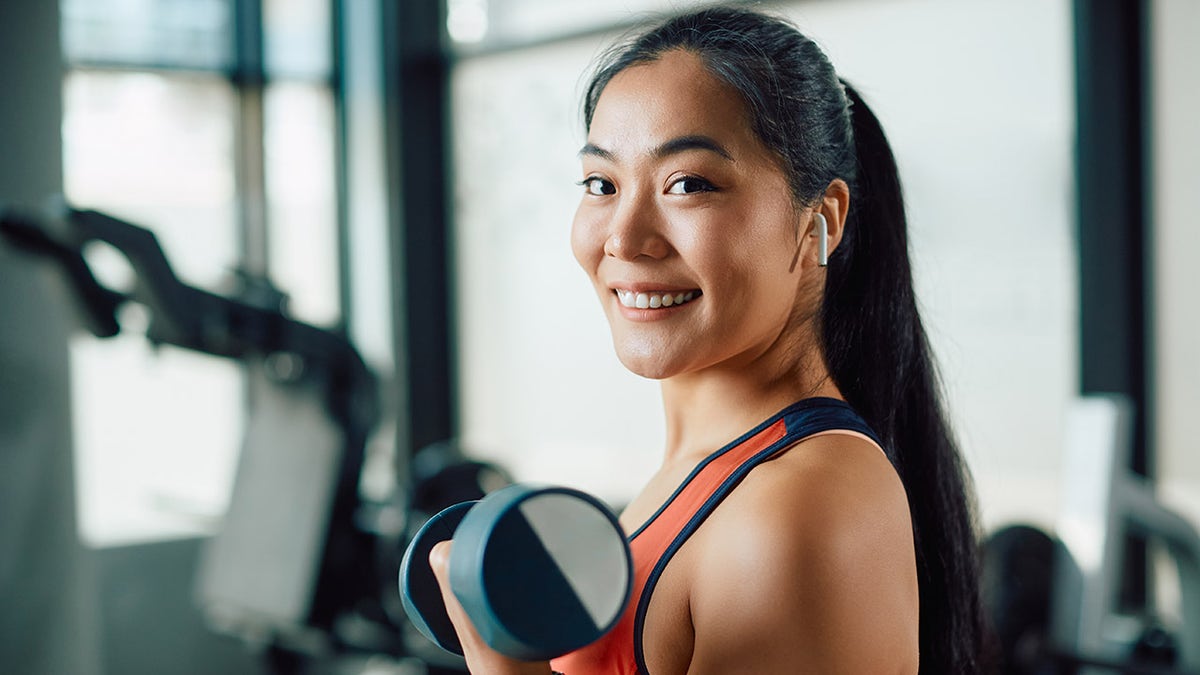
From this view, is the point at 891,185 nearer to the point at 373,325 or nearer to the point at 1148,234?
the point at 1148,234

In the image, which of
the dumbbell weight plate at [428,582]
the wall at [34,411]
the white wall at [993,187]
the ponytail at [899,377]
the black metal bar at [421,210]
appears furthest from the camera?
the black metal bar at [421,210]

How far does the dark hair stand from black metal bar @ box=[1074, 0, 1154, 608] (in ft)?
6.48

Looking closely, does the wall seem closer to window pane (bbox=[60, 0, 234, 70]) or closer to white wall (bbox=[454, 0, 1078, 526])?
white wall (bbox=[454, 0, 1078, 526])

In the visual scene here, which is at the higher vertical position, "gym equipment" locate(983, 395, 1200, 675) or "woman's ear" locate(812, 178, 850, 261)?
"woman's ear" locate(812, 178, 850, 261)

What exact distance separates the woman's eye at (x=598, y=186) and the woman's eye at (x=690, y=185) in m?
0.05

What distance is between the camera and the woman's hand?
0.54m

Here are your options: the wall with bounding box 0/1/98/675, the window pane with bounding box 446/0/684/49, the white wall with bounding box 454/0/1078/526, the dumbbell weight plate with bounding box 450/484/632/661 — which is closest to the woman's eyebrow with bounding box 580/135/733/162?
the dumbbell weight plate with bounding box 450/484/632/661

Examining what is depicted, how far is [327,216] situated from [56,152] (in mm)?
2398

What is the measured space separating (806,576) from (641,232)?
0.21m

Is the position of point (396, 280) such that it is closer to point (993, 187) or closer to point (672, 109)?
point (993, 187)

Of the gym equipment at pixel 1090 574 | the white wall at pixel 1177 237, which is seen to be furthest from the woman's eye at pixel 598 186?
the white wall at pixel 1177 237

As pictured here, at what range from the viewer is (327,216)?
4102mm

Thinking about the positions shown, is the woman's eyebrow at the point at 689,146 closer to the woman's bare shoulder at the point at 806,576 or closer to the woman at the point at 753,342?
the woman at the point at 753,342

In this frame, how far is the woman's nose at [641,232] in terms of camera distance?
0.65 meters
